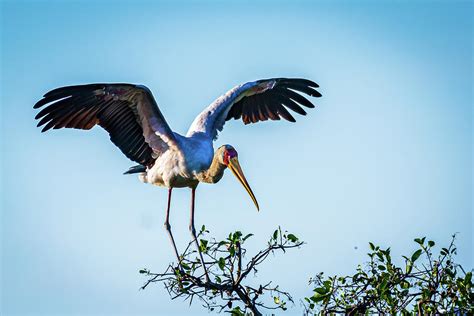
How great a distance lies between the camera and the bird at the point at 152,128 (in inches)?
332

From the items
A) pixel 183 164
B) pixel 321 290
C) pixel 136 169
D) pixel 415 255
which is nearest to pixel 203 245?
pixel 321 290

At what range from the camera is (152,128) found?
9008 mm

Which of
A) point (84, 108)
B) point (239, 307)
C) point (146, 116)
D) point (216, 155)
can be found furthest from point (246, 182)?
point (239, 307)

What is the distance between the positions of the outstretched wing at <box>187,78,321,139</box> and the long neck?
63 cm

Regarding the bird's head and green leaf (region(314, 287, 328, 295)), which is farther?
the bird's head

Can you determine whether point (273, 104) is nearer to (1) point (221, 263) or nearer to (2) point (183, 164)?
(2) point (183, 164)

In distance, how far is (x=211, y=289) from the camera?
673 centimetres

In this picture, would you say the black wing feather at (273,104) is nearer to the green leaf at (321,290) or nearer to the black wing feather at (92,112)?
the black wing feather at (92,112)

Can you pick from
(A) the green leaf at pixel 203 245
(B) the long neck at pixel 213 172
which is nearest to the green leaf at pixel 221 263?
(A) the green leaf at pixel 203 245

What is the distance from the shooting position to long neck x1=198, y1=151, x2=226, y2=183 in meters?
9.04

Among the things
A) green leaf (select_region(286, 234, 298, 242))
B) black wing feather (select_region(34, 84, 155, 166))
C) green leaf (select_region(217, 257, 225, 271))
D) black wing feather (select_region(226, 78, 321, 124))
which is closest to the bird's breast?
black wing feather (select_region(34, 84, 155, 166))

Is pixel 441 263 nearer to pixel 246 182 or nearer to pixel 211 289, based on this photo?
pixel 211 289

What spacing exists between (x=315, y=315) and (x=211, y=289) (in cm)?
118

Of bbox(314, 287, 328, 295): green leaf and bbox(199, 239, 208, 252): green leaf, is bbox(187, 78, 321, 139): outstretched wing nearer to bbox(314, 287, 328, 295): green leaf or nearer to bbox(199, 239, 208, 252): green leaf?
bbox(199, 239, 208, 252): green leaf
